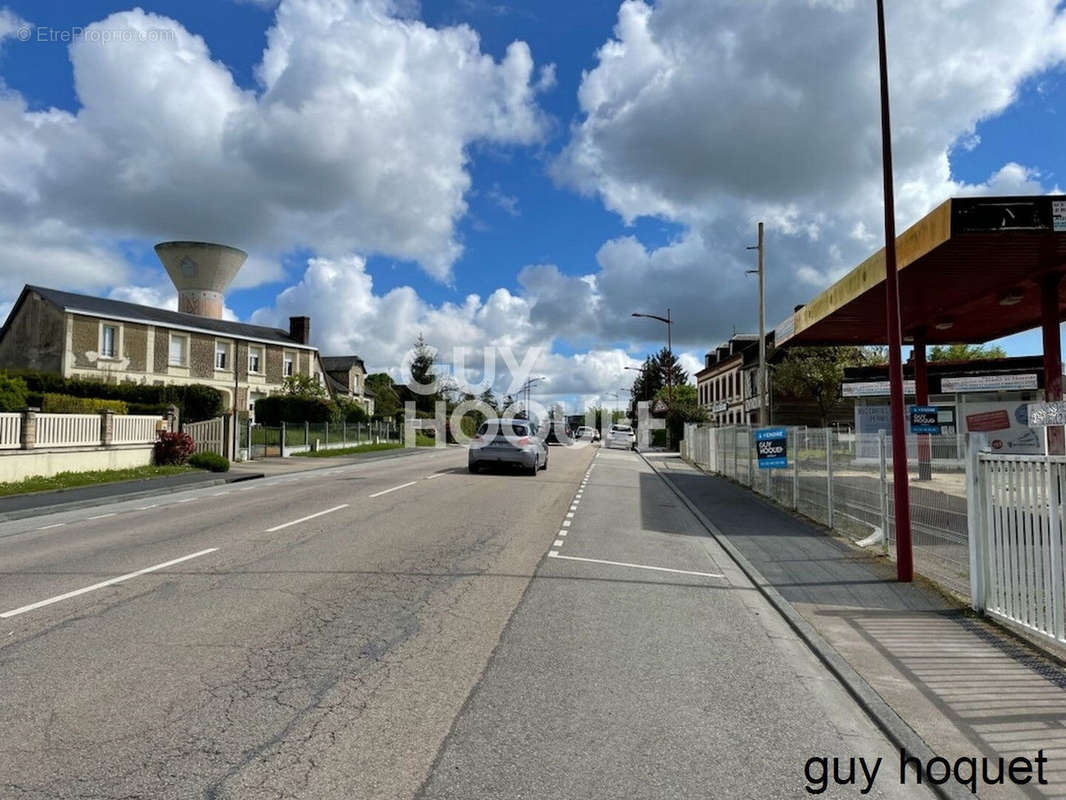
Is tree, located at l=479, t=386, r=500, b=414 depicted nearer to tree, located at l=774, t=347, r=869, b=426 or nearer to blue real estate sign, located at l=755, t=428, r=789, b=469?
tree, located at l=774, t=347, r=869, b=426

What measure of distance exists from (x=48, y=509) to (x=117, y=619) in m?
10.7

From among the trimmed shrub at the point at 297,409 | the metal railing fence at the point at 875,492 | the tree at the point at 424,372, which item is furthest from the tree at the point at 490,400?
the metal railing fence at the point at 875,492

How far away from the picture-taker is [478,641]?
5996mm

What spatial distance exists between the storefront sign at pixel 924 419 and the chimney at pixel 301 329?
→ 53.4 m

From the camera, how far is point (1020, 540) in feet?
21.2

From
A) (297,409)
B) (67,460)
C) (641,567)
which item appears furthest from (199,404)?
(641,567)

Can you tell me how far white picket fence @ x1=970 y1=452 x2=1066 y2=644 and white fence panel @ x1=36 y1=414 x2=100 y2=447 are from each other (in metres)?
21.8

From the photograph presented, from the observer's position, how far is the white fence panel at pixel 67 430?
69.1 feet

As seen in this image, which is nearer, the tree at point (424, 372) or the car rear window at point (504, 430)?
the car rear window at point (504, 430)

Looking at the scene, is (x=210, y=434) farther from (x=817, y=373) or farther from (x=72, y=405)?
(x=817, y=373)

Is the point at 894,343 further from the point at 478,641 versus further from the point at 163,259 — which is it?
the point at 163,259

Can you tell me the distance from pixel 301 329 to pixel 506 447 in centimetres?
3980

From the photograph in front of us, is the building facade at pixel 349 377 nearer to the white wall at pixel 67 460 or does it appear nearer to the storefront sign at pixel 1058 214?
the white wall at pixel 67 460

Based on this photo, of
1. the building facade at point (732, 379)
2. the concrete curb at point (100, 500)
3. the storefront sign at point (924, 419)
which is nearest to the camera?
the storefront sign at point (924, 419)
